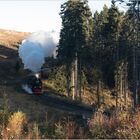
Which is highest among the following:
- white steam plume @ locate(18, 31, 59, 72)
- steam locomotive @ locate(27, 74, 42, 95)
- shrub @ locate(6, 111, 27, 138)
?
white steam plume @ locate(18, 31, 59, 72)

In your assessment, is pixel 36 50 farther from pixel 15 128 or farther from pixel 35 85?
pixel 15 128

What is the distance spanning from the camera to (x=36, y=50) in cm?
6072

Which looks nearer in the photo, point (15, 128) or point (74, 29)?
point (15, 128)

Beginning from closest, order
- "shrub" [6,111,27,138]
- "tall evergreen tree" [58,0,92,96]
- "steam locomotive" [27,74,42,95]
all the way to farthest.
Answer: "shrub" [6,111,27,138] → "steam locomotive" [27,74,42,95] → "tall evergreen tree" [58,0,92,96]

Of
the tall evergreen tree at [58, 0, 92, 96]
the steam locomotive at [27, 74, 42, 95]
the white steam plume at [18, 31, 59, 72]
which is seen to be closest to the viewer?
the steam locomotive at [27, 74, 42, 95]

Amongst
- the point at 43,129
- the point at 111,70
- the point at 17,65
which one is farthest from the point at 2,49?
the point at 43,129

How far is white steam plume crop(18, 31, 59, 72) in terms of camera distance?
2410 inches

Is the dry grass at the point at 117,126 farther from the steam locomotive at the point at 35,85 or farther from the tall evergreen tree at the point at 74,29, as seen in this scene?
the tall evergreen tree at the point at 74,29

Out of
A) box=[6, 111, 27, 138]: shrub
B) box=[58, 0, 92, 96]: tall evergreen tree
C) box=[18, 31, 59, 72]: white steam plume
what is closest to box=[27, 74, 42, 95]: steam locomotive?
box=[18, 31, 59, 72]: white steam plume

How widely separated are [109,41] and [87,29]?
12.7 feet

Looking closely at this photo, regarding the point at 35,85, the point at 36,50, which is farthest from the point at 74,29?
the point at 35,85

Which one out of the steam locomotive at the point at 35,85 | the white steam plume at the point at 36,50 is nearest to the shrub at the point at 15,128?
the steam locomotive at the point at 35,85

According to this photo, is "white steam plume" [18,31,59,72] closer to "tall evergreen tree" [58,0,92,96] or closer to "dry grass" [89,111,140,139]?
"tall evergreen tree" [58,0,92,96]

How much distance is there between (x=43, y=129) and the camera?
20250 mm
